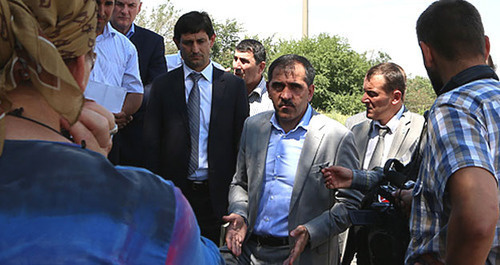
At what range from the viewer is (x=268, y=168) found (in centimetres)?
376

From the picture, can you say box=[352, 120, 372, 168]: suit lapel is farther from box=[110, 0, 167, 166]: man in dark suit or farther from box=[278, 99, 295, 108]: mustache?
box=[110, 0, 167, 166]: man in dark suit

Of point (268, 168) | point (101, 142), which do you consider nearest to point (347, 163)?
point (268, 168)

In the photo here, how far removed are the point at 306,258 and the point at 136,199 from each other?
250 cm

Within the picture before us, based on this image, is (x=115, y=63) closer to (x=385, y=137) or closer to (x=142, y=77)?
(x=142, y=77)

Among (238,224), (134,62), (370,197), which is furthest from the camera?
(134,62)

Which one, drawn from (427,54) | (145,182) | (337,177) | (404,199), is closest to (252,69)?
(337,177)

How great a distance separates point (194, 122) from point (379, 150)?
5.44 feet

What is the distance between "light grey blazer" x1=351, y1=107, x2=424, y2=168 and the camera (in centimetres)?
479

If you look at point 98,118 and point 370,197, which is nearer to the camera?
point 98,118

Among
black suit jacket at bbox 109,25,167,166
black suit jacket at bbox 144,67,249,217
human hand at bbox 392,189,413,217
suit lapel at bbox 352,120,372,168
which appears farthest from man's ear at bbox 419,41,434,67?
black suit jacket at bbox 109,25,167,166

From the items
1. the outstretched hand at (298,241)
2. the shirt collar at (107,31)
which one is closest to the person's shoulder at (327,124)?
the outstretched hand at (298,241)

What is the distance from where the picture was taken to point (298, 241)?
3.42 m

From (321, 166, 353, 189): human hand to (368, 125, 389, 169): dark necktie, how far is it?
159 cm

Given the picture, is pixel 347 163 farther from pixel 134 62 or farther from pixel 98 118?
pixel 98 118
